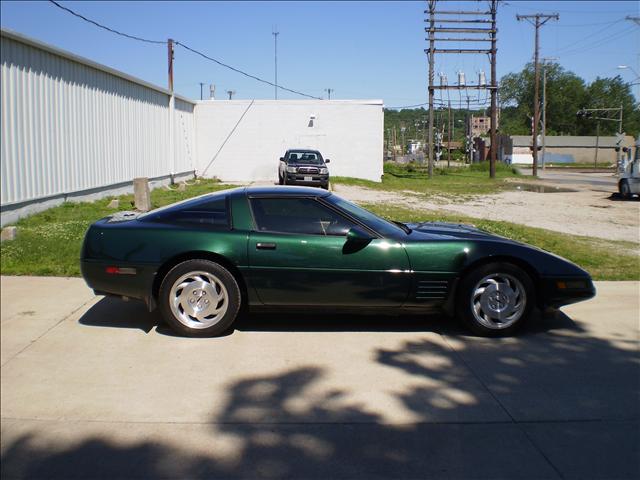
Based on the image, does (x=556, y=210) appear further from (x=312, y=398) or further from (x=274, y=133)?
(x=274, y=133)

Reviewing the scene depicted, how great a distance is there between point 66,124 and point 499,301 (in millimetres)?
11688

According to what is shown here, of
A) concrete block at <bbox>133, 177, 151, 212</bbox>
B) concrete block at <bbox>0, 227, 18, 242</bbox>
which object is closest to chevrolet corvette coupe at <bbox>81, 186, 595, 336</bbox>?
concrete block at <bbox>0, 227, 18, 242</bbox>

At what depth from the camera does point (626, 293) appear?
7531mm

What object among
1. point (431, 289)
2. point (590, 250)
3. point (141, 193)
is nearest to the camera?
point (431, 289)

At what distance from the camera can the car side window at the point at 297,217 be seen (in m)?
5.76

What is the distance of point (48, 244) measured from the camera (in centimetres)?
889

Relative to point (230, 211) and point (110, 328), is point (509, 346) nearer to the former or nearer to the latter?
point (230, 211)

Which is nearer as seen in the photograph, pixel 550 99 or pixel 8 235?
pixel 8 235

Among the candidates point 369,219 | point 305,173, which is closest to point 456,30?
point 305,173

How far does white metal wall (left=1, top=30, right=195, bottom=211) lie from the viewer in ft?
38.5

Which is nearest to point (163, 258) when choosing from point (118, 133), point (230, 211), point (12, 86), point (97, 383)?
point (230, 211)

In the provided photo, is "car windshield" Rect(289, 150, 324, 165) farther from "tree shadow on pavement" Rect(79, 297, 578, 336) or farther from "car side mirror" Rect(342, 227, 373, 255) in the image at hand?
"car side mirror" Rect(342, 227, 373, 255)

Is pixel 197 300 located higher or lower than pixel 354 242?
lower

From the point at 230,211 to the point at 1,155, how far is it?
716 cm
